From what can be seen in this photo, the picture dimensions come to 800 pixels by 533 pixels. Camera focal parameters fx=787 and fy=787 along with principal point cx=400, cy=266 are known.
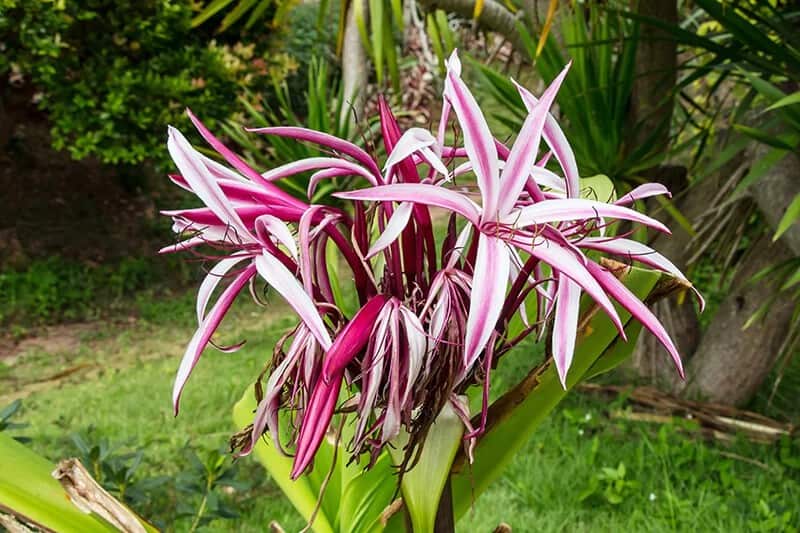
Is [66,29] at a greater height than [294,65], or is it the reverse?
[66,29]

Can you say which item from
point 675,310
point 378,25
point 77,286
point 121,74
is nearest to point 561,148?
point 378,25

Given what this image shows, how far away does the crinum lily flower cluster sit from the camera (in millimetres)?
551

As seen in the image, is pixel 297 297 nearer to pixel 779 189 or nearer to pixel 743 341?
pixel 779 189

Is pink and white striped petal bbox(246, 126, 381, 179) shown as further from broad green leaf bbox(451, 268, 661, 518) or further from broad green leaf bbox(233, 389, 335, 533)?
broad green leaf bbox(233, 389, 335, 533)

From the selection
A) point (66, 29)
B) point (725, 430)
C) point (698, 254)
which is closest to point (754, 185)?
point (698, 254)

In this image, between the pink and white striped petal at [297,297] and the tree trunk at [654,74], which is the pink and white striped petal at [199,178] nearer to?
the pink and white striped petal at [297,297]

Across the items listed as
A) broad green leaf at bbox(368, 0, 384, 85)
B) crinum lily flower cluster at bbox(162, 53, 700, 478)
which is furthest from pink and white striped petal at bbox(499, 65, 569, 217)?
broad green leaf at bbox(368, 0, 384, 85)

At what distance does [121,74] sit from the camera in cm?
462

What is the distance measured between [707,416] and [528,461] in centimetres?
75

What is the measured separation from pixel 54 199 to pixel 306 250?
232 inches

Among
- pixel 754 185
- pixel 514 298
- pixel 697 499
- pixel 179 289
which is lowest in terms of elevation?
pixel 179 289

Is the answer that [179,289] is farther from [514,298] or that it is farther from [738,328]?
[514,298]

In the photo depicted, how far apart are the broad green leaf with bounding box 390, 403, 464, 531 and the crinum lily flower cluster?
0.01 m

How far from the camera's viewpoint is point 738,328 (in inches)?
110
